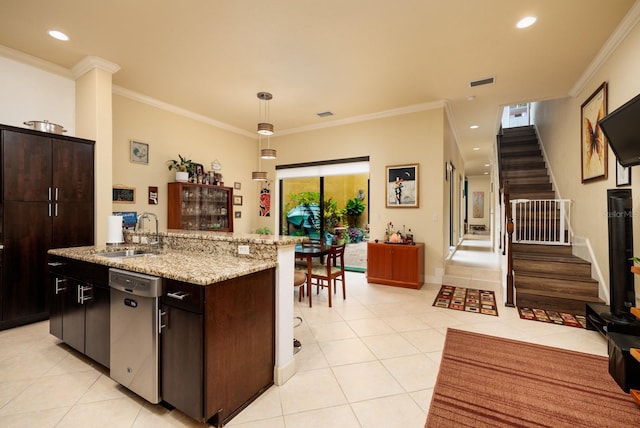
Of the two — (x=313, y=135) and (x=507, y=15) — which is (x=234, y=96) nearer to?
(x=313, y=135)

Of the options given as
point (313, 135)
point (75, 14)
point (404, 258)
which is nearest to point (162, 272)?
point (75, 14)

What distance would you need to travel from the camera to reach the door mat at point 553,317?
3309 millimetres

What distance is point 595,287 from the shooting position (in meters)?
3.67

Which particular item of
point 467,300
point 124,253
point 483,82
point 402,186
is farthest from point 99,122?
point 467,300

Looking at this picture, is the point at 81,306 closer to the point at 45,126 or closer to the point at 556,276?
the point at 45,126

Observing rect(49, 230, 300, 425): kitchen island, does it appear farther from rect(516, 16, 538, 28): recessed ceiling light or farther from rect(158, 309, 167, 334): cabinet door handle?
rect(516, 16, 538, 28): recessed ceiling light

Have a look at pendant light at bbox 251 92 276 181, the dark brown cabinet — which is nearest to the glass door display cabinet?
pendant light at bbox 251 92 276 181

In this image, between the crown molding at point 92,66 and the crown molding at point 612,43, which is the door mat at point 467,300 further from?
the crown molding at point 92,66

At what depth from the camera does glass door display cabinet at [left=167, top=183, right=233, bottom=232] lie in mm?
4895

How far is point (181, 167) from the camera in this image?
5.01 metres

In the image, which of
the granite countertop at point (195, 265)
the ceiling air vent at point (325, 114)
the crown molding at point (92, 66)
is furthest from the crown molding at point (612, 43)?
the crown molding at point (92, 66)

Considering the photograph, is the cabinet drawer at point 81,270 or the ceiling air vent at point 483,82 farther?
the ceiling air vent at point 483,82

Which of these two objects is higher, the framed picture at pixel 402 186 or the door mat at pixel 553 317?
the framed picture at pixel 402 186

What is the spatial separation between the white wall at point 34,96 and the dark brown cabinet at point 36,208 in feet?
1.76
